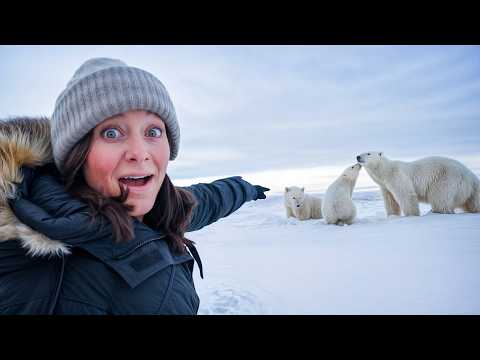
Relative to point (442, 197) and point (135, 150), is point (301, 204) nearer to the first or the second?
point (442, 197)

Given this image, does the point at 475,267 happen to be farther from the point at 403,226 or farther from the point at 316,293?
the point at 316,293

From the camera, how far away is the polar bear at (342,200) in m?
1.99

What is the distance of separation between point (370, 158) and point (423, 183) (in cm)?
43

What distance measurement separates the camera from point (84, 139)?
0.80 m

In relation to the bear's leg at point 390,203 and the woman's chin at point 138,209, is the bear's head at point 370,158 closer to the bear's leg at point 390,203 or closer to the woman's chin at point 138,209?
the bear's leg at point 390,203

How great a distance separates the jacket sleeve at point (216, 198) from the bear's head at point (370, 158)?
3.45 feet

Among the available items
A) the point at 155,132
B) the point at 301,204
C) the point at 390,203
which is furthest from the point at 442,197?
the point at 155,132

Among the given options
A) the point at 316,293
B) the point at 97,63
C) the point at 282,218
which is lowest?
the point at 316,293

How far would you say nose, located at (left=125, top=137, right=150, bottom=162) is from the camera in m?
0.82

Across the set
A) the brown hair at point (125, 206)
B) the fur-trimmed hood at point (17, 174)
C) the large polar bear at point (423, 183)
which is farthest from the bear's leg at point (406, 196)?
the fur-trimmed hood at point (17, 174)

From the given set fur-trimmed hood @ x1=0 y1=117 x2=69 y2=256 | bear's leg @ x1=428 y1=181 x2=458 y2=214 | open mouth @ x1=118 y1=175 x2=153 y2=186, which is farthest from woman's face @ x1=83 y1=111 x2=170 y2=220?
bear's leg @ x1=428 y1=181 x2=458 y2=214

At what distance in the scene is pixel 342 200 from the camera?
2.03m
